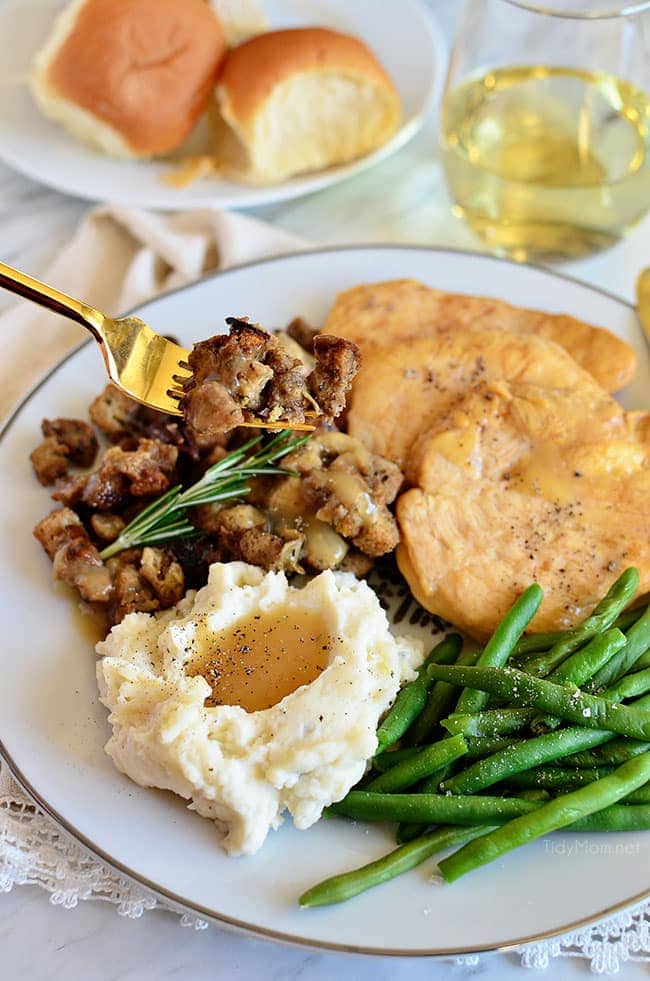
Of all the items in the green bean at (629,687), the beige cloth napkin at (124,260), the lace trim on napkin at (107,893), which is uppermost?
the beige cloth napkin at (124,260)

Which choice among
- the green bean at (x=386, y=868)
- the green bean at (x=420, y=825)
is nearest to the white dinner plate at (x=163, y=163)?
the green bean at (x=420, y=825)

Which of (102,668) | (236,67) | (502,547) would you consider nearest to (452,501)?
(502,547)

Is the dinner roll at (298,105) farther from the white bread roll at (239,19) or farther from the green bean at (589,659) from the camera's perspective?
the green bean at (589,659)

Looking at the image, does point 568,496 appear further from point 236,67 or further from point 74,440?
point 236,67

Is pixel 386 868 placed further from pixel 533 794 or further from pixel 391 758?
pixel 533 794

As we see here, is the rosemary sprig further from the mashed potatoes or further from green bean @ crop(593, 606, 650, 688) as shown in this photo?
green bean @ crop(593, 606, 650, 688)

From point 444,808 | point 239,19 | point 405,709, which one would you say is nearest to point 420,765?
point 444,808
